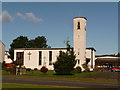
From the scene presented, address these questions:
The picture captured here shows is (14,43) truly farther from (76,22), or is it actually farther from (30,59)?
(76,22)

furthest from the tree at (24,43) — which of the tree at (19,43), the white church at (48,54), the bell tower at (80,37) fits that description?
the bell tower at (80,37)

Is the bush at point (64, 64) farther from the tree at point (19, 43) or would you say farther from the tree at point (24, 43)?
A: the tree at point (19, 43)

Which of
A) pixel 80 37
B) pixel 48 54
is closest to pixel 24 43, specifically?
pixel 48 54

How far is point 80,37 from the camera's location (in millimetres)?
64438

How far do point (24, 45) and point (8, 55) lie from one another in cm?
1265

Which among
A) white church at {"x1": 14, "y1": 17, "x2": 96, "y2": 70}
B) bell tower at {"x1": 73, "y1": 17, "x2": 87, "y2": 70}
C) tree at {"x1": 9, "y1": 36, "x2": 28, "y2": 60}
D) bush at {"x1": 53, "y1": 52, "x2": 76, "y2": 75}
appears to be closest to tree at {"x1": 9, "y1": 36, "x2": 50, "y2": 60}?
tree at {"x1": 9, "y1": 36, "x2": 28, "y2": 60}

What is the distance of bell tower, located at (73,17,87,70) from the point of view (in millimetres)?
64438

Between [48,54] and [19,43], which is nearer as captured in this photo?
[48,54]

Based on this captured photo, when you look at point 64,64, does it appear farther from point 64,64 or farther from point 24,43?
point 24,43

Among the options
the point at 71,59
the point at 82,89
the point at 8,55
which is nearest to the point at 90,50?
the point at 71,59

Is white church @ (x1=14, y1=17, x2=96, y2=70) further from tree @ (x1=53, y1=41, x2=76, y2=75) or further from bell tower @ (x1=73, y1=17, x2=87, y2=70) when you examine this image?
tree @ (x1=53, y1=41, x2=76, y2=75)

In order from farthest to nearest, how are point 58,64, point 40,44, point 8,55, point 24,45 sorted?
point 40,44 < point 24,45 < point 8,55 < point 58,64

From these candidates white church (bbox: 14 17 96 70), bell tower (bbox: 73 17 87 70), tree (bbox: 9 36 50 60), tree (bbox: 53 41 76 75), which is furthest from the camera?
tree (bbox: 9 36 50 60)

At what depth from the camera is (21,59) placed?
72.9 metres
